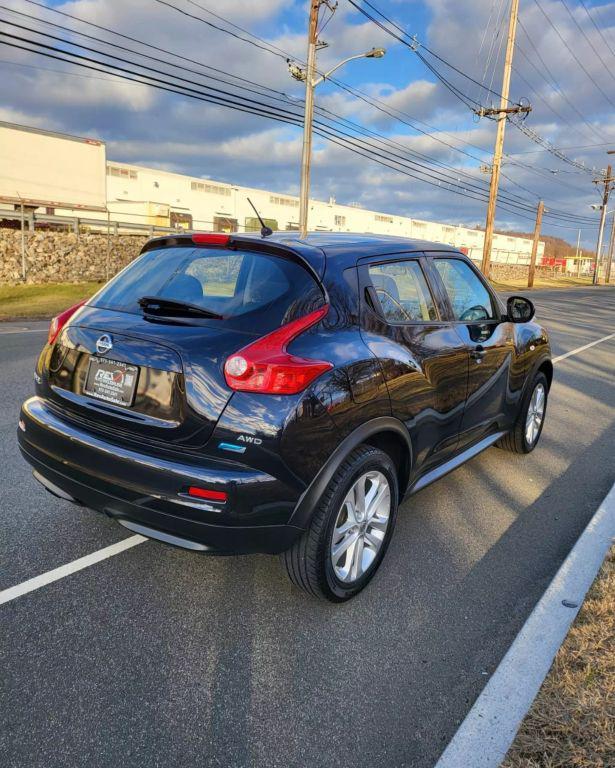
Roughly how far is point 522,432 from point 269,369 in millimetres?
3306

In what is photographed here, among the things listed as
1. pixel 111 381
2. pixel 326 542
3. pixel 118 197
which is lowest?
pixel 326 542

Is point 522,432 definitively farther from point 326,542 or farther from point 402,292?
point 326,542

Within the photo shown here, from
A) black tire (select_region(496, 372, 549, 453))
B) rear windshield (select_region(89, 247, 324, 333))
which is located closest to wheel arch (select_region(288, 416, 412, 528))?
rear windshield (select_region(89, 247, 324, 333))

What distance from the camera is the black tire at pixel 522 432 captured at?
16.1ft

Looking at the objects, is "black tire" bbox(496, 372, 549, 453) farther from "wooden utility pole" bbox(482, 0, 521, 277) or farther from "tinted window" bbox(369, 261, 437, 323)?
"wooden utility pole" bbox(482, 0, 521, 277)

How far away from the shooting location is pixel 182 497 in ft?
7.93

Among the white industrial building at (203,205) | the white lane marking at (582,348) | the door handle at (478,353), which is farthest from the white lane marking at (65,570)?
the white industrial building at (203,205)

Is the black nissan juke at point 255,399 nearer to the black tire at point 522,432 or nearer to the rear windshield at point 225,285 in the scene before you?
the rear windshield at point 225,285

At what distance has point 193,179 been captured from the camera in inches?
1797

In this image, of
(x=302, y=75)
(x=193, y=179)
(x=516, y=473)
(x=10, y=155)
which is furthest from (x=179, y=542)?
(x=193, y=179)

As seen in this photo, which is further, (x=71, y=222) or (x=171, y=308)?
(x=71, y=222)

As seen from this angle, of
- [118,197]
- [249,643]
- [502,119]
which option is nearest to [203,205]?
[118,197]

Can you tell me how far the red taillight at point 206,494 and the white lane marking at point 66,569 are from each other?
42.7 inches

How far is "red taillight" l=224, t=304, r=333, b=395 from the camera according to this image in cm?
244
